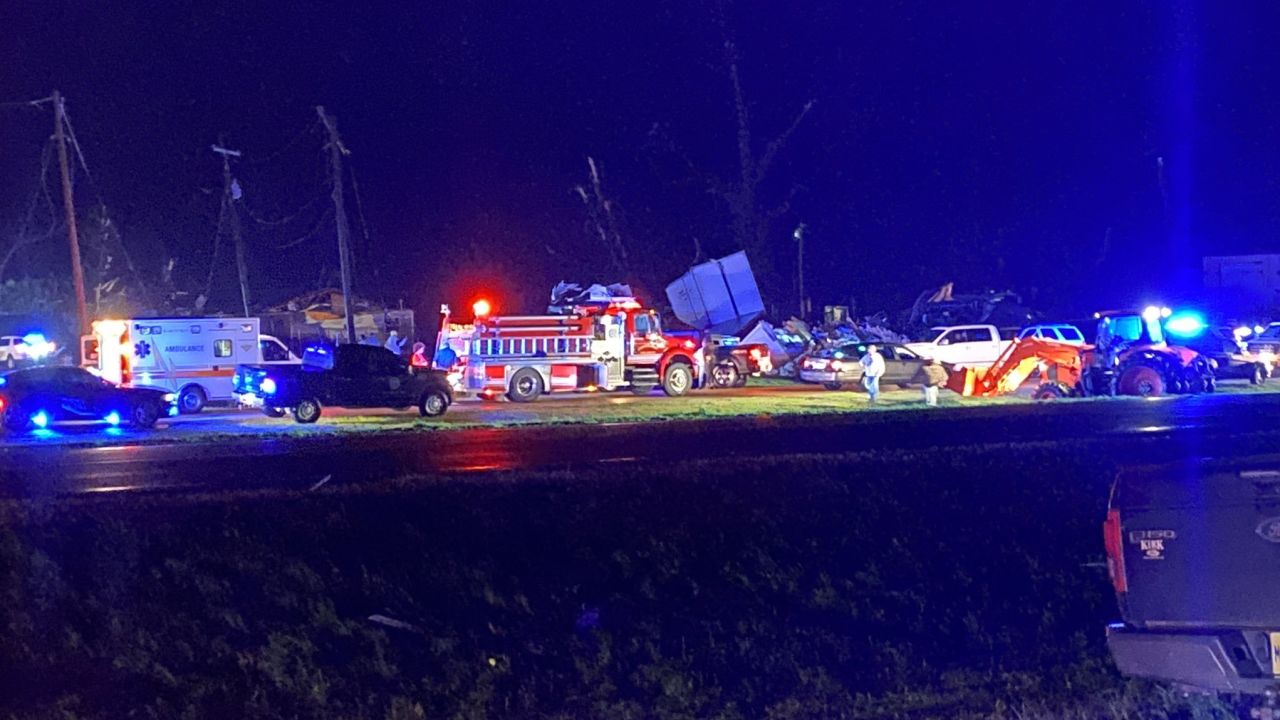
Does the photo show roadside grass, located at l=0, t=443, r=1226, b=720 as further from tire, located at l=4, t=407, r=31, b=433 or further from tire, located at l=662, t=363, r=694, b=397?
tire, located at l=662, t=363, r=694, b=397

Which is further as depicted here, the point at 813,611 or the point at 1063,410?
the point at 1063,410

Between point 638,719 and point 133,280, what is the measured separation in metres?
57.9

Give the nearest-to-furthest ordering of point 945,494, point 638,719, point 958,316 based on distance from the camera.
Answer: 1. point 638,719
2. point 945,494
3. point 958,316

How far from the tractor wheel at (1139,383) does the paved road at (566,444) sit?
8.51ft

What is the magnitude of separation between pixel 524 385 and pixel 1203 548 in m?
24.4

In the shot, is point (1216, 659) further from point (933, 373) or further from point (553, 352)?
point (933, 373)

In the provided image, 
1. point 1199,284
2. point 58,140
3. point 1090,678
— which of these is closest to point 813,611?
point 1090,678

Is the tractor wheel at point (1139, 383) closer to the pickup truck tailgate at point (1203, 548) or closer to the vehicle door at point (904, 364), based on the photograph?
the vehicle door at point (904, 364)

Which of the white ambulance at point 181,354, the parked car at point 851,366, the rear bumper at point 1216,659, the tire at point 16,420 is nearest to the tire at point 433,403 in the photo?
the white ambulance at point 181,354

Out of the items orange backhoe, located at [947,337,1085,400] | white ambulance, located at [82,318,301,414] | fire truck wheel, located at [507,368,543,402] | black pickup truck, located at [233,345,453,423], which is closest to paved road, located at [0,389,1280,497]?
black pickup truck, located at [233,345,453,423]

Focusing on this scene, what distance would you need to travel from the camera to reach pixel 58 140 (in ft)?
118

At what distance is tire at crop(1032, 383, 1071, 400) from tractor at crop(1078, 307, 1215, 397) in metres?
0.43

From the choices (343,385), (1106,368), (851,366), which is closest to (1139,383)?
(1106,368)

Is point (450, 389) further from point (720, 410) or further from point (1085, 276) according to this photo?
point (1085, 276)
